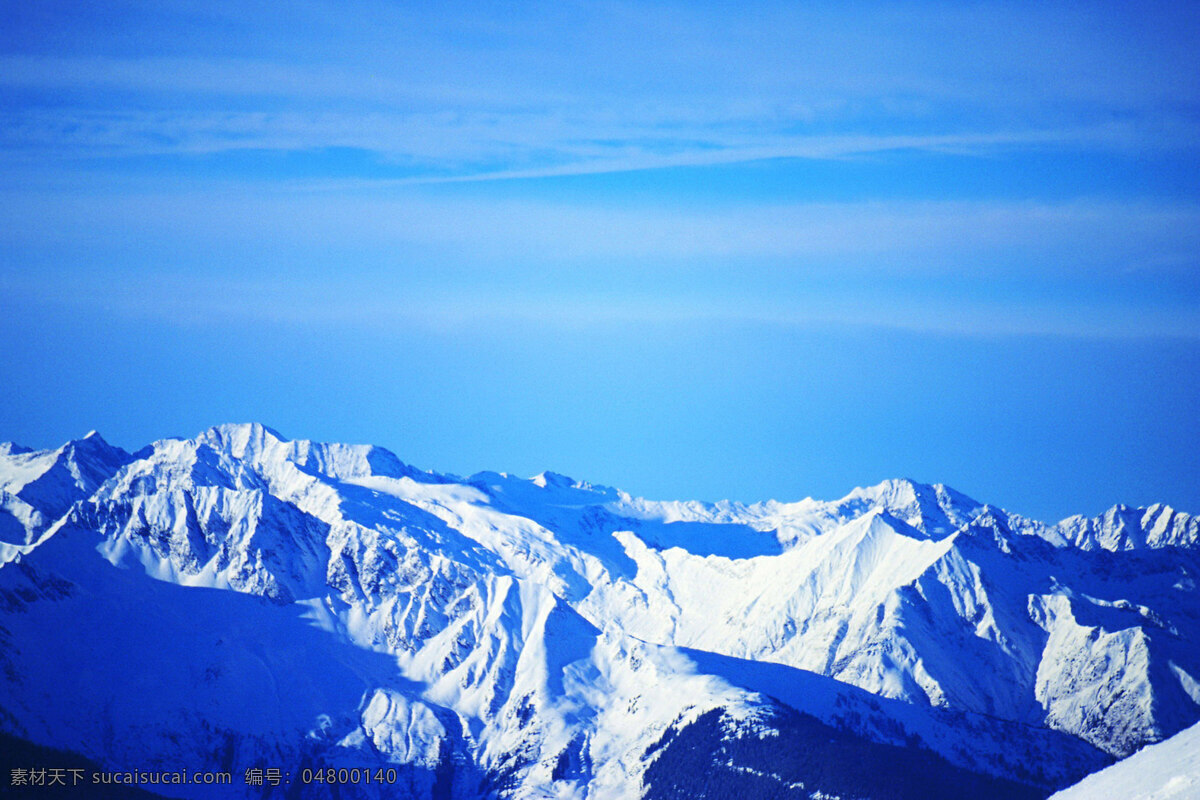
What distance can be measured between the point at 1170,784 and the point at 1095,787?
12.7 meters

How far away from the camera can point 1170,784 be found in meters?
100

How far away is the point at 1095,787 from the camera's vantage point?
11256 cm

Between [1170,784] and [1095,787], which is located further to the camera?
[1095,787]
